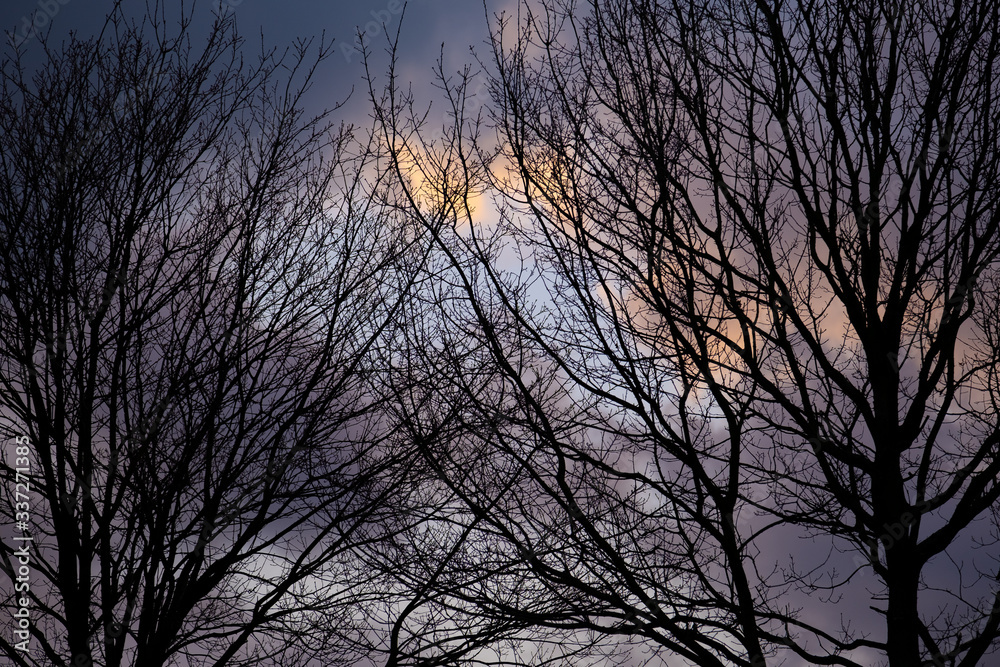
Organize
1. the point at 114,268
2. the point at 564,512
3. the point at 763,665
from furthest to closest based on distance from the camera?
the point at 114,268
the point at 564,512
the point at 763,665

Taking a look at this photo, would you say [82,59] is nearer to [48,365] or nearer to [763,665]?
[48,365]

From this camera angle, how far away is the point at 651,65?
457 cm

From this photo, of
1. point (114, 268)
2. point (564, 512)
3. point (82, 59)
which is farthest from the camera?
point (82, 59)

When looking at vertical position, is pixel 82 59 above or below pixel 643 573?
above

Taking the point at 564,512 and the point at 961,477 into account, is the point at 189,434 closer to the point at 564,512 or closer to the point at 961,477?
the point at 564,512

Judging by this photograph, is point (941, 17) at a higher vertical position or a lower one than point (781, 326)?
higher

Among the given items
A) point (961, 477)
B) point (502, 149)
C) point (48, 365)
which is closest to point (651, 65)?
point (502, 149)

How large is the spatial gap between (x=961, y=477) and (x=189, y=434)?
16.5ft

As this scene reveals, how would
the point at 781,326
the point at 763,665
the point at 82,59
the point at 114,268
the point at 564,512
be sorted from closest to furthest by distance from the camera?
the point at 763,665 < the point at 781,326 < the point at 564,512 < the point at 114,268 < the point at 82,59

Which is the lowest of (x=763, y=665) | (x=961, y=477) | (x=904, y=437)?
(x=763, y=665)

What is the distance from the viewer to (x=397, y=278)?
17.7 feet

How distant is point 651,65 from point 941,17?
1.98m

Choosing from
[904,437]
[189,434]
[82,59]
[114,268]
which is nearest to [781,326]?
[904,437]

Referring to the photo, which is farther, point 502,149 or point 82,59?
point 82,59
